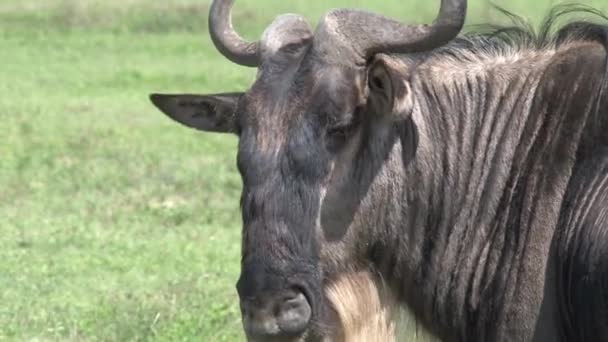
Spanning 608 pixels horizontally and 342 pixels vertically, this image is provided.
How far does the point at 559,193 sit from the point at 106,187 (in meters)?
7.08

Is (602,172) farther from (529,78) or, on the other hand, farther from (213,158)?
(213,158)

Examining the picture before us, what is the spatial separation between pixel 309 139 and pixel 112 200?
6552mm

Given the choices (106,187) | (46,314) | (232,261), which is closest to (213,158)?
(106,187)

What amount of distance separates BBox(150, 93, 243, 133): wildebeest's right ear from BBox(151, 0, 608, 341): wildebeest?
27 cm

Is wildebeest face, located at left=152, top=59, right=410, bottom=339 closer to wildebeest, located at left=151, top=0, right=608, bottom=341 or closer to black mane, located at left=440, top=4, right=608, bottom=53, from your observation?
wildebeest, located at left=151, top=0, right=608, bottom=341

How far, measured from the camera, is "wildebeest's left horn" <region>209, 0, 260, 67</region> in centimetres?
553

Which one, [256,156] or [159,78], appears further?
[159,78]

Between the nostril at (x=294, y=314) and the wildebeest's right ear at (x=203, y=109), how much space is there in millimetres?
763

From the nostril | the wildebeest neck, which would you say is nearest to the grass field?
the wildebeest neck

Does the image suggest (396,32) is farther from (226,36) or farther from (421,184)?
(226,36)

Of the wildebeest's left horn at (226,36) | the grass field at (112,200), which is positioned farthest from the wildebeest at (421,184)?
the grass field at (112,200)

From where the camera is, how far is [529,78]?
5.19 meters

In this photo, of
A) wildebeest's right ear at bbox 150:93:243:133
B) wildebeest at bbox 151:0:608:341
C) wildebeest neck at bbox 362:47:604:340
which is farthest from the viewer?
wildebeest's right ear at bbox 150:93:243:133

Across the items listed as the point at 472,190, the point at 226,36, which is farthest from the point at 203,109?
the point at 472,190
